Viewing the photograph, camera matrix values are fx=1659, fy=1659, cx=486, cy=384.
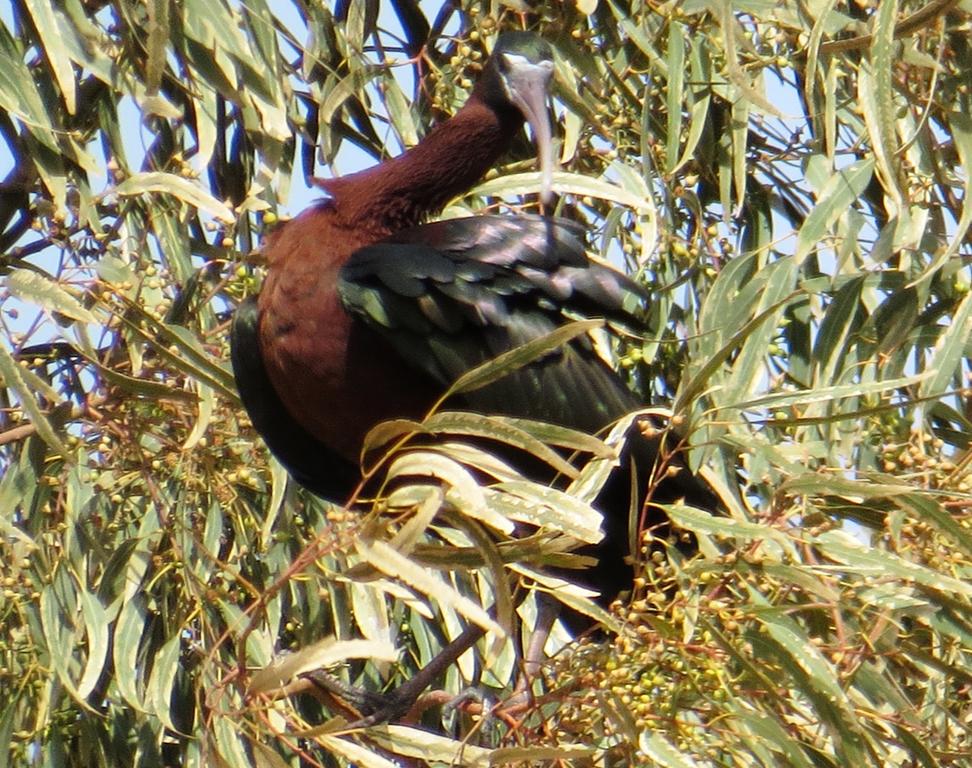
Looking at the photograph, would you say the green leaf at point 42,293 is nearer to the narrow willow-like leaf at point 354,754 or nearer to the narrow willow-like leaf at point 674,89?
the narrow willow-like leaf at point 354,754

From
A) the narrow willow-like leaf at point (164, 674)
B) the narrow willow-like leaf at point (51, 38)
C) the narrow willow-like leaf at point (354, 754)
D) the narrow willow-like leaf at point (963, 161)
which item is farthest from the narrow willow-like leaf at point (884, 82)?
the narrow willow-like leaf at point (164, 674)

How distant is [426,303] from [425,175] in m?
0.28

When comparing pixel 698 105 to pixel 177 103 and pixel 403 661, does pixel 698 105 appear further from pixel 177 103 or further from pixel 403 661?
pixel 403 661

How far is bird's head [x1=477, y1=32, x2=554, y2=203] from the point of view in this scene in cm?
242

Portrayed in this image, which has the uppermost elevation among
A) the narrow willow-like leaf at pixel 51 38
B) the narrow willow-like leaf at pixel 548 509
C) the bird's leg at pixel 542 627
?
the narrow willow-like leaf at pixel 51 38

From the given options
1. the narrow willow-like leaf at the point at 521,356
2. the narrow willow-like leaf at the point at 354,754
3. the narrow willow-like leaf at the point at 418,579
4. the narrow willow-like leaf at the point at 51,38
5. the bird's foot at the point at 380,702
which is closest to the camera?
the narrow willow-like leaf at the point at 418,579

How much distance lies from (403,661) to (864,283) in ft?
3.33

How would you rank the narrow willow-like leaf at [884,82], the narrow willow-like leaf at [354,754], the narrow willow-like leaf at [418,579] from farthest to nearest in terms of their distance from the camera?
the narrow willow-like leaf at [884,82] < the narrow willow-like leaf at [354,754] < the narrow willow-like leaf at [418,579]

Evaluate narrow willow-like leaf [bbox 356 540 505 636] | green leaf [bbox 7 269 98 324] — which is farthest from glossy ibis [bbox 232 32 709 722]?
narrow willow-like leaf [bbox 356 540 505 636]

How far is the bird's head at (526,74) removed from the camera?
7.95ft

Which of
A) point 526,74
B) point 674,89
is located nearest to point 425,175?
point 526,74

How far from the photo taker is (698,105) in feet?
7.95

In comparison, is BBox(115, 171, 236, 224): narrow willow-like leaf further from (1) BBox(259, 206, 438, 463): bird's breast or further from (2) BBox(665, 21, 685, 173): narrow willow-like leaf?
(2) BBox(665, 21, 685, 173): narrow willow-like leaf

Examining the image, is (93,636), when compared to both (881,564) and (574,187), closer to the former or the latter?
(574,187)
